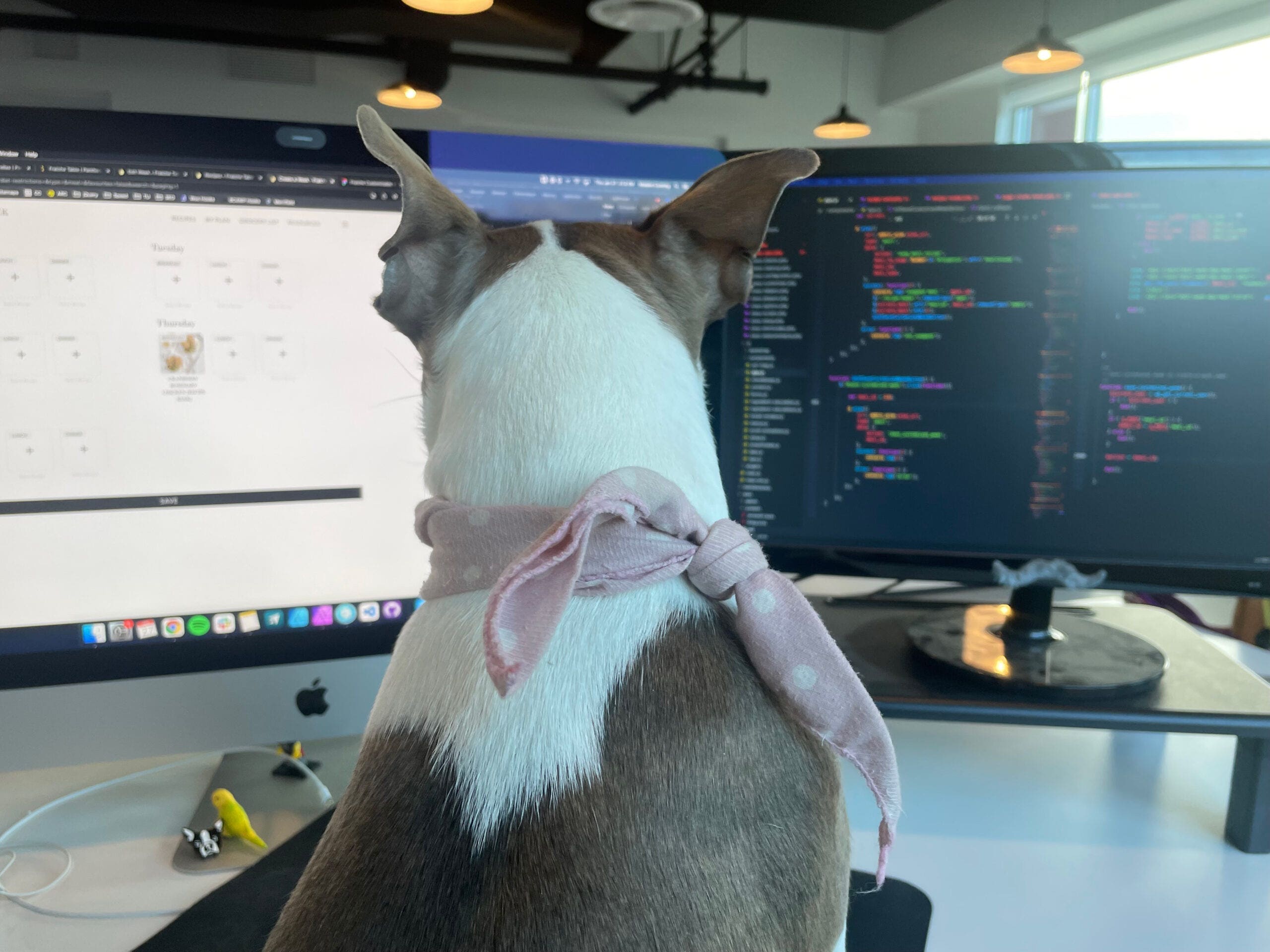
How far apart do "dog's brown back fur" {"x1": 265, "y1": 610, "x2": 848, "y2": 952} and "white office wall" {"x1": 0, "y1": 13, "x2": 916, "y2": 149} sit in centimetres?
470

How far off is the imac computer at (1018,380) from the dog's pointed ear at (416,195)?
34 centimetres

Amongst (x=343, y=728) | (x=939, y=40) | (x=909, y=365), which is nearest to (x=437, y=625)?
(x=343, y=728)

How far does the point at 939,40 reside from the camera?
554cm

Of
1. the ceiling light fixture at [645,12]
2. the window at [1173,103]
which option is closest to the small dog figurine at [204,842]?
the ceiling light fixture at [645,12]

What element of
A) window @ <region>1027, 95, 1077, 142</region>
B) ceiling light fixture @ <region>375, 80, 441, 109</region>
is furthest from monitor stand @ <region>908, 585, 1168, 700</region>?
window @ <region>1027, 95, 1077, 142</region>

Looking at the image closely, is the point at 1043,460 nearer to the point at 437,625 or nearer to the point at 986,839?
the point at 986,839

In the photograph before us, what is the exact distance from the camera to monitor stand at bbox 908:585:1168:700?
0.72 meters

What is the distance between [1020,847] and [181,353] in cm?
79

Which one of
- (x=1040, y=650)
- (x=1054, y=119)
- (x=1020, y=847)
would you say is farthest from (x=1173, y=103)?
(x=1020, y=847)

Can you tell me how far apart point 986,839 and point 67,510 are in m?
0.79

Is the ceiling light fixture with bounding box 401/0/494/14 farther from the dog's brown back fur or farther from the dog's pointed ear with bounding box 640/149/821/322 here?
the dog's brown back fur

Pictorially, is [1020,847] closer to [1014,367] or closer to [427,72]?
[1014,367]

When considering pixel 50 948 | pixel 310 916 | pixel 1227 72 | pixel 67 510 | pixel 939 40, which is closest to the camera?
pixel 310 916

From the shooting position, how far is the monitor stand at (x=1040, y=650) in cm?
72
